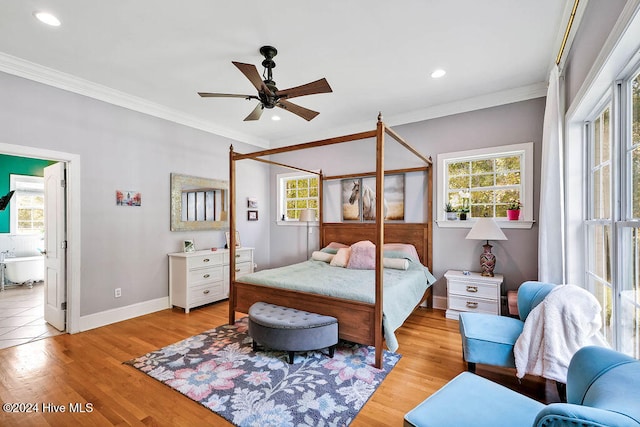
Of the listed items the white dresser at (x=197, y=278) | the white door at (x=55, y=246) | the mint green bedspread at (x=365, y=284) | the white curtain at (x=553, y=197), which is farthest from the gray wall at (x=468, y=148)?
the white door at (x=55, y=246)

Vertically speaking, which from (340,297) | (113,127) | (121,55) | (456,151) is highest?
(121,55)

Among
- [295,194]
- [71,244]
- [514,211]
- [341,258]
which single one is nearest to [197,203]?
[71,244]

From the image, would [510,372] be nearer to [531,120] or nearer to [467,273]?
[467,273]

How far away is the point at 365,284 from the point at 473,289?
1536 mm

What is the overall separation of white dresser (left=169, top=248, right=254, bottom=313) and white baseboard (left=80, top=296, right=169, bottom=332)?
175mm

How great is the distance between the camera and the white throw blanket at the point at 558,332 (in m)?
1.79

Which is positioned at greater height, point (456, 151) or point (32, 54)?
point (32, 54)

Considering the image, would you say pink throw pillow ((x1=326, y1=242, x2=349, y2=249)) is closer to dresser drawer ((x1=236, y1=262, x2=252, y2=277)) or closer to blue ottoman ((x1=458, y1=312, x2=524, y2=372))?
dresser drawer ((x1=236, y1=262, x2=252, y2=277))

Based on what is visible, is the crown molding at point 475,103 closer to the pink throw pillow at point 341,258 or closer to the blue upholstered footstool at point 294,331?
the pink throw pillow at point 341,258

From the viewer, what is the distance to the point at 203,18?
2.29 m

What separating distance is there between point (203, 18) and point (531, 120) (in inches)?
147

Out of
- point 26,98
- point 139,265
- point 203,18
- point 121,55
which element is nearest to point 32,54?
point 26,98

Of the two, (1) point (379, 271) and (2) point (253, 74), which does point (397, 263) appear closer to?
(1) point (379, 271)

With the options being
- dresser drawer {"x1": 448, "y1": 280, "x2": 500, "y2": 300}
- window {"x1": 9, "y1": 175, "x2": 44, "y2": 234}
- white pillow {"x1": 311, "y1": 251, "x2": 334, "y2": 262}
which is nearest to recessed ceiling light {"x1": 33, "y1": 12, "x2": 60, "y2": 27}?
white pillow {"x1": 311, "y1": 251, "x2": 334, "y2": 262}
